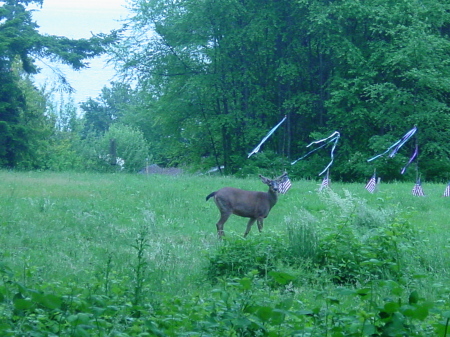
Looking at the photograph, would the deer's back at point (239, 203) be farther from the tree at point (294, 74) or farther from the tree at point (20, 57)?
the tree at point (20, 57)

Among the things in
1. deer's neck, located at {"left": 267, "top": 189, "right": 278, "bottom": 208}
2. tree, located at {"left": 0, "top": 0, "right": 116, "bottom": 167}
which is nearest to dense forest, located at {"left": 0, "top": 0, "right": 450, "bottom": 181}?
tree, located at {"left": 0, "top": 0, "right": 116, "bottom": 167}

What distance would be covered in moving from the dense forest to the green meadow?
1342 centimetres

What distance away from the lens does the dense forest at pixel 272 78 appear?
34.9m

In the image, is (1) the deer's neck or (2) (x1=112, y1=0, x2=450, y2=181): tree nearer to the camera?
(1) the deer's neck

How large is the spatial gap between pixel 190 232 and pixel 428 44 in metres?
23.4

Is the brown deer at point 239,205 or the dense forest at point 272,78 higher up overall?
the dense forest at point 272,78

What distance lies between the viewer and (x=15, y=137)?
3759cm

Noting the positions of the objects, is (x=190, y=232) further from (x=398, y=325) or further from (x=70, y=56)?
(x=70, y=56)

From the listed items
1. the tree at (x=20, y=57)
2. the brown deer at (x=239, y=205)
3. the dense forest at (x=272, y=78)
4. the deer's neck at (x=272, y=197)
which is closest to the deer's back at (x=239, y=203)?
the brown deer at (x=239, y=205)

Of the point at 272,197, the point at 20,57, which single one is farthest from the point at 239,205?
the point at 20,57

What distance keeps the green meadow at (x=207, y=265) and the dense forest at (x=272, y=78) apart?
13.4m

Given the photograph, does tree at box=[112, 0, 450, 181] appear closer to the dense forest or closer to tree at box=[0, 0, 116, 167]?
the dense forest

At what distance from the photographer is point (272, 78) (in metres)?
41.0

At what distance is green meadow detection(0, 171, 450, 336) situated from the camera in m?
5.14
